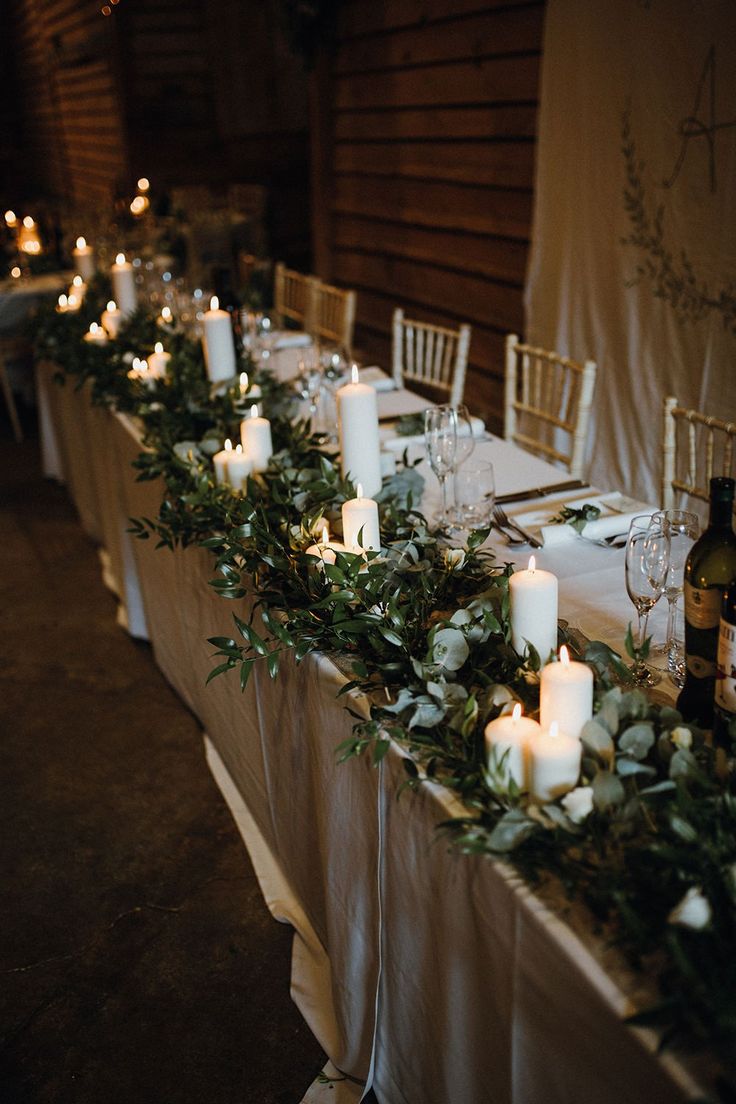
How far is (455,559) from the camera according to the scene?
1533 mm

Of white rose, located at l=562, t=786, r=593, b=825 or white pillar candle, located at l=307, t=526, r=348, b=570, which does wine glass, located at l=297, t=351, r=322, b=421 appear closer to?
white pillar candle, located at l=307, t=526, r=348, b=570

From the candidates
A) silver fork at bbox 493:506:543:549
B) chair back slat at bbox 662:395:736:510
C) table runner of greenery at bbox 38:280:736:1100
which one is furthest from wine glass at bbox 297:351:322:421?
chair back slat at bbox 662:395:736:510

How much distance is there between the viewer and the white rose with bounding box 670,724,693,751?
3.49 feet

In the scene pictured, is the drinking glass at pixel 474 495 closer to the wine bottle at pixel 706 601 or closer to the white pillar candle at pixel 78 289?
the wine bottle at pixel 706 601

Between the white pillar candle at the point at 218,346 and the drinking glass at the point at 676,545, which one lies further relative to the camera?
the white pillar candle at the point at 218,346

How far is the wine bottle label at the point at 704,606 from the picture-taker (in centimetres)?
124

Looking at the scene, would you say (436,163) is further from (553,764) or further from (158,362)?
(553,764)

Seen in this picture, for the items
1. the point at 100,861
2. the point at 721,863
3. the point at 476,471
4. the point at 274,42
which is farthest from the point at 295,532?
the point at 274,42

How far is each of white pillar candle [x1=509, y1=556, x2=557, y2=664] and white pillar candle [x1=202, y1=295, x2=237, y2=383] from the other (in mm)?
1512

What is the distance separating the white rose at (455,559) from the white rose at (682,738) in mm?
524

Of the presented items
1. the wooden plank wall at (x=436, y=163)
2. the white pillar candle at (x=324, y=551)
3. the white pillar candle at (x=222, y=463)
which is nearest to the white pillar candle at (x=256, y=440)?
the white pillar candle at (x=222, y=463)

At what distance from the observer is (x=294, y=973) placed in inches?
73.4

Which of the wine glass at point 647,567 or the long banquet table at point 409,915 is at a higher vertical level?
the wine glass at point 647,567

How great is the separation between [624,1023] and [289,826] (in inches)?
46.2
